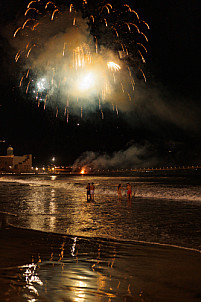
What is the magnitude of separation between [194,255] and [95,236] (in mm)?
3687

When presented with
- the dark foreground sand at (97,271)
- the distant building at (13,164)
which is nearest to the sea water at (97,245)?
the dark foreground sand at (97,271)

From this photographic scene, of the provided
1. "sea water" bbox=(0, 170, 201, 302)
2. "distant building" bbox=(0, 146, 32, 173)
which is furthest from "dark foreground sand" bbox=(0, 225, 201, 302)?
"distant building" bbox=(0, 146, 32, 173)

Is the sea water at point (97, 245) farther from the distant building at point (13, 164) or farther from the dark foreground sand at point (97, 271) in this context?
the distant building at point (13, 164)

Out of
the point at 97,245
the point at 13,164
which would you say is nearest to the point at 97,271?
the point at 97,245

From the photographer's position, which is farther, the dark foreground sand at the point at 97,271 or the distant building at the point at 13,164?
the distant building at the point at 13,164

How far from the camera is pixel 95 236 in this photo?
11.6 metres

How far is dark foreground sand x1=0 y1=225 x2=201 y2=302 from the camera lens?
5.89 m

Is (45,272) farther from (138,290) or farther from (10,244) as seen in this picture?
(10,244)

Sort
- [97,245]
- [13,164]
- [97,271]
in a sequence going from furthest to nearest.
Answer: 1. [13,164]
2. [97,245]
3. [97,271]

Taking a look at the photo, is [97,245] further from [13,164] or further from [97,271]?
[13,164]

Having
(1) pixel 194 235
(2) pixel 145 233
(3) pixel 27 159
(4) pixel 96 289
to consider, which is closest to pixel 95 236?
(2) pixel 145 233

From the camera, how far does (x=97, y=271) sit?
7.30 metres

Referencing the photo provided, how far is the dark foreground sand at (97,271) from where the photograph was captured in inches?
232

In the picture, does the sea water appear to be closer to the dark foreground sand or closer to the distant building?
the dark foreground sand
